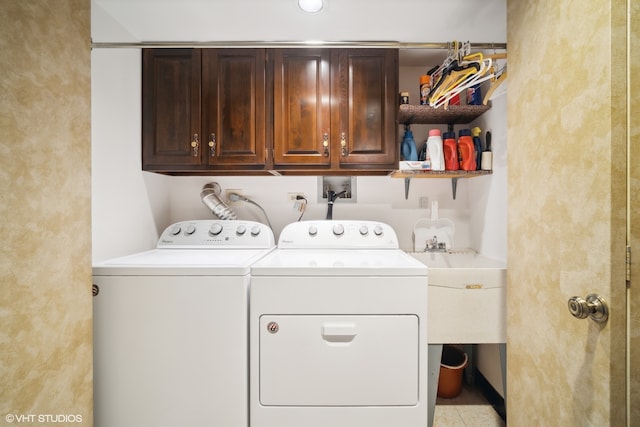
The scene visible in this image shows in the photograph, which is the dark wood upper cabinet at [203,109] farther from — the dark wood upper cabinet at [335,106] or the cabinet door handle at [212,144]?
the dark wood upper cabinet at [335,106]

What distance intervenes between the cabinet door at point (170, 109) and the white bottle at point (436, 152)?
1.52 meters

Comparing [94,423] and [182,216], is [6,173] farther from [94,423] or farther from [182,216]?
[182,216]

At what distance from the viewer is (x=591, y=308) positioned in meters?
0.72

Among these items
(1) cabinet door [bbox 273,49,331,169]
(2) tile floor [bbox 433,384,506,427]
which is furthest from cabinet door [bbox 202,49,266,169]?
(2) tile floor [bbox 433,384,506,427]

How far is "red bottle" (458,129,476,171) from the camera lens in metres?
1.74

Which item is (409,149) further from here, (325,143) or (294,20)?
(294,20)

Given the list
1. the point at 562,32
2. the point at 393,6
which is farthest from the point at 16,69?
the point at 562,32

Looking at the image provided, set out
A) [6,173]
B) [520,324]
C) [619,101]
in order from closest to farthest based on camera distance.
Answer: [619,101] → [6,173] → [520,324]

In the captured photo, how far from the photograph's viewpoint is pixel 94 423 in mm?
1162

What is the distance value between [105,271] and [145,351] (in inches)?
15.2

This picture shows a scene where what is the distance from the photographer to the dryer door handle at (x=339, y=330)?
3.73ft

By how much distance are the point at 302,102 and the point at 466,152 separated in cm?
112

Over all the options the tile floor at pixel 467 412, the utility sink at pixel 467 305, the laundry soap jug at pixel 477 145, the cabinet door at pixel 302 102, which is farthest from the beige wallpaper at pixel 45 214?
the laundry soap jug at pixel 477 145

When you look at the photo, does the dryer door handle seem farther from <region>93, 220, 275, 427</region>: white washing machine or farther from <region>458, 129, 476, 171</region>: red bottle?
<region>458, 129, 476, 171</region>: red bottle
